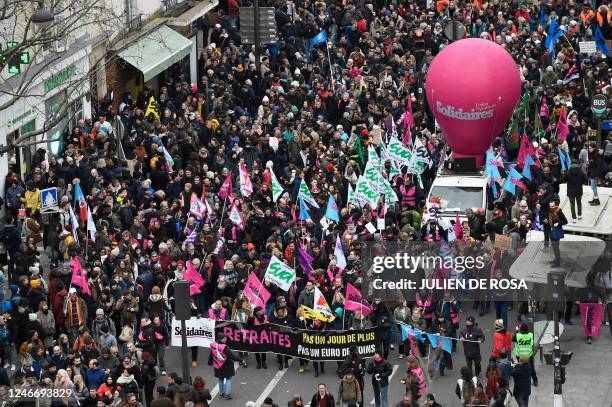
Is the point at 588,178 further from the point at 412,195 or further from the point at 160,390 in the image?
the point at 160,390

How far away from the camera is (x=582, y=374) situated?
31797mm

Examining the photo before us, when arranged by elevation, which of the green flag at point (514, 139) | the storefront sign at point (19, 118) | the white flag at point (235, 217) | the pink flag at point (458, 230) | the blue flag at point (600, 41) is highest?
the blue flag at point (600, 41)

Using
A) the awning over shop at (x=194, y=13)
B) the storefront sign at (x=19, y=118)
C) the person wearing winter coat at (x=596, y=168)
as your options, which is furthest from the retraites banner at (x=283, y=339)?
the awning over shop at (x=194, y=13)

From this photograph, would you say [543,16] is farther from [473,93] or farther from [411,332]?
[411,332]

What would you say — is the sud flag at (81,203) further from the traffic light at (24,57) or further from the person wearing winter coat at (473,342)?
the person wearing winter coat at (473,342)

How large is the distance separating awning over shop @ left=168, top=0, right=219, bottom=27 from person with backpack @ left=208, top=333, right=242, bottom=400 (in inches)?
823

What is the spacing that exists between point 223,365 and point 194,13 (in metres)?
→ 22.6

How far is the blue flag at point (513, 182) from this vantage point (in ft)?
126

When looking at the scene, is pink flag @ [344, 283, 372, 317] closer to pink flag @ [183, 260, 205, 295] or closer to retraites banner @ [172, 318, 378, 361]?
retraites banner @ [172, 318, 378, 361]

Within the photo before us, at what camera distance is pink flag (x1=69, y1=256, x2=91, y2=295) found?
32.0 m

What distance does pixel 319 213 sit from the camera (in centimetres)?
3731

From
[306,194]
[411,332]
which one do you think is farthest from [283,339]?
[306,194]

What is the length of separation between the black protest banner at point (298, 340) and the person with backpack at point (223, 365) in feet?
2.22

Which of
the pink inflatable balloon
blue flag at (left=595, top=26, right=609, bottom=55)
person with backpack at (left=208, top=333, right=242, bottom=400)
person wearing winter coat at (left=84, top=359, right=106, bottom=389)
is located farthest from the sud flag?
blue flag at (left=595, top=26, right=609, bottom=55)
